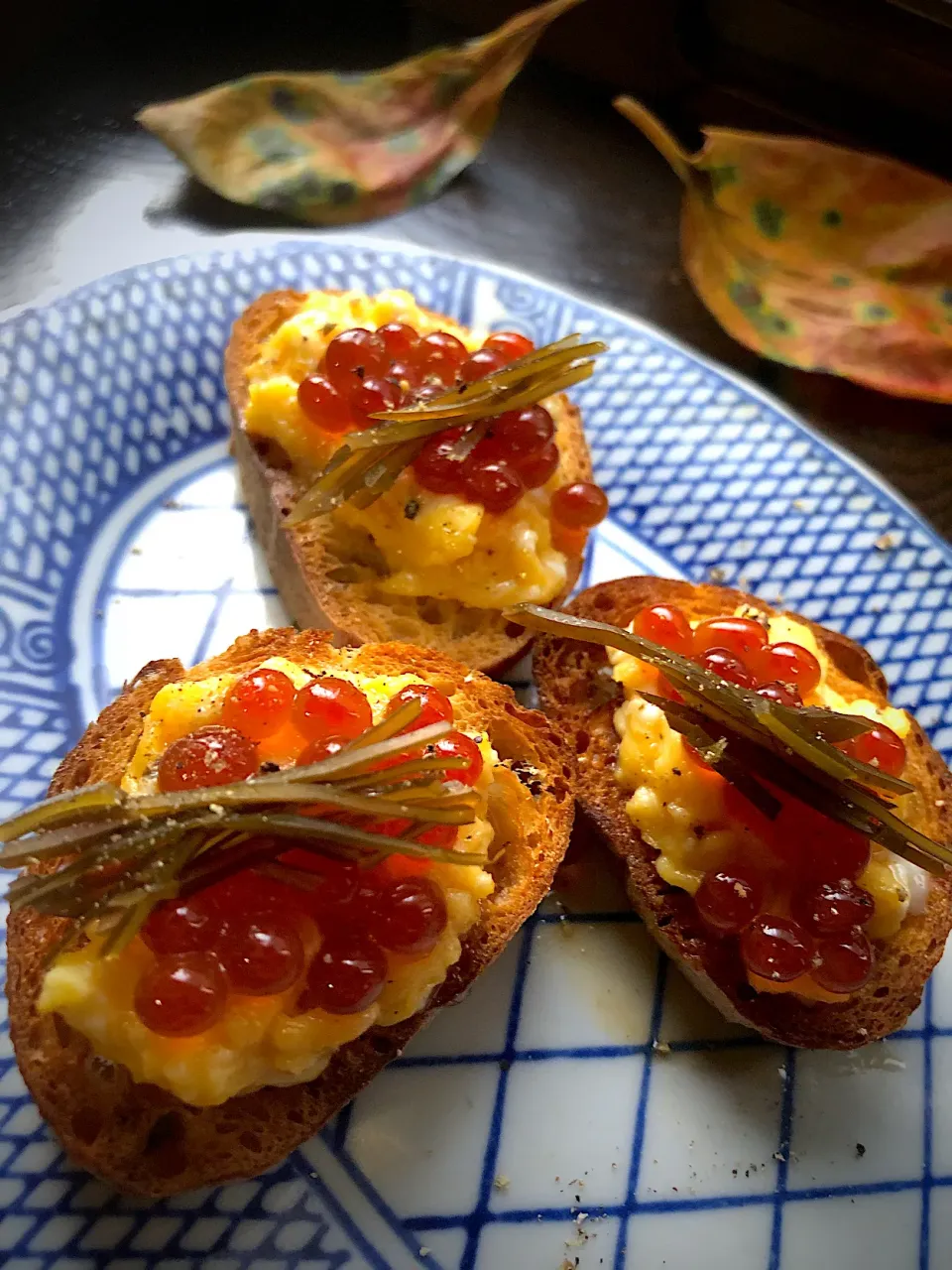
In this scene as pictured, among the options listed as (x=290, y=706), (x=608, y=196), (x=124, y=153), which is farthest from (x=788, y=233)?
(x=290, y=706)

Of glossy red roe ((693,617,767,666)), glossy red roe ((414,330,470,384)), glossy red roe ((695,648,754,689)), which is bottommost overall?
glossy red roe ((693,617,767,666))

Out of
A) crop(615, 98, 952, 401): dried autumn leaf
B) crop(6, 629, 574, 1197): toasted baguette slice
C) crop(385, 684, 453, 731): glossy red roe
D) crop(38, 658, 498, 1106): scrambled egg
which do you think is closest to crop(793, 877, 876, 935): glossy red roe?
crop(6, 629, 574, 1197): toasted baguette slice

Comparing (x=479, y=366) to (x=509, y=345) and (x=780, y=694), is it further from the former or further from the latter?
(x=780, y=694)

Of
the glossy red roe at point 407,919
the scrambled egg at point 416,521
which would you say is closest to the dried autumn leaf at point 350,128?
the scrambled egg at point 416,521

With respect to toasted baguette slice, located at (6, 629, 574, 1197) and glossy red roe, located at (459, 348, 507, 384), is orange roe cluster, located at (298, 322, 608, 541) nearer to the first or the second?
glossy red roe, located at (459, 348, 507, 384)

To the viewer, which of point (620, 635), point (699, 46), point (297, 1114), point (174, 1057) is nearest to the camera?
point (174, 1057)

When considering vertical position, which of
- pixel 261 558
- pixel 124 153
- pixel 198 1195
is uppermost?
pixel 124 153

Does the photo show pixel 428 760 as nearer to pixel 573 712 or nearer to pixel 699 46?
pixel 573 712
